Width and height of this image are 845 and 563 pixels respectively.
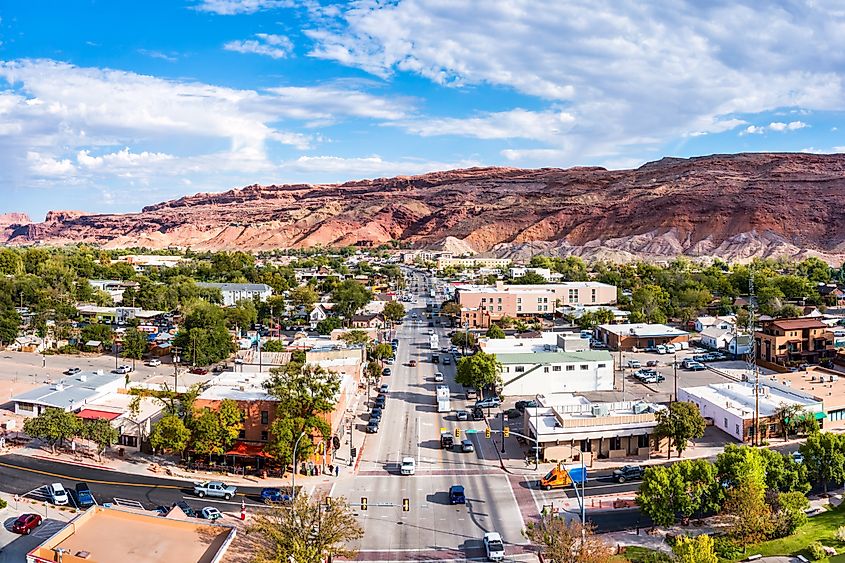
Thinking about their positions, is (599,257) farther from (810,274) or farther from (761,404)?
(761,404)

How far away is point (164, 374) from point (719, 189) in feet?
612

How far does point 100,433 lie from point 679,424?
31713 millimetres

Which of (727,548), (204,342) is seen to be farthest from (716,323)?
(204,342)

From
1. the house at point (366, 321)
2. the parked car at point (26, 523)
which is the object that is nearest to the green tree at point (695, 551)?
the parked car at point (26, 523)

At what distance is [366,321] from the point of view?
80.1m

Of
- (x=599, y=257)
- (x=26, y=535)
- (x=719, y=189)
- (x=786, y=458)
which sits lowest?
(x=26, y=535)

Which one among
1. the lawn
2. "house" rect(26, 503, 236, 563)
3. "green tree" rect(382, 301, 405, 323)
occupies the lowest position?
the lawn

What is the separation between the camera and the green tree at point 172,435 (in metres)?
33.6

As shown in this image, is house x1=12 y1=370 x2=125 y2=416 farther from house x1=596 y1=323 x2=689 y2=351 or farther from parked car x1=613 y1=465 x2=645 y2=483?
house x1=596 y1=323 x2=689 y2=351

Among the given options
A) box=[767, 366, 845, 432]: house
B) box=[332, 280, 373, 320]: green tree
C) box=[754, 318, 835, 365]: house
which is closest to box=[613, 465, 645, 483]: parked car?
box=[767, 366, 845, 432]: house

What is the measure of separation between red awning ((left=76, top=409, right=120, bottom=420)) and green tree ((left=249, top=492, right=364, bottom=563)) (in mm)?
20241

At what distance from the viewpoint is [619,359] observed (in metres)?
62.6

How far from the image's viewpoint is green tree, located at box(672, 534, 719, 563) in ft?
73.0

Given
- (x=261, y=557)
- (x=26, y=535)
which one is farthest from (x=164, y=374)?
(x=261, y=557)
